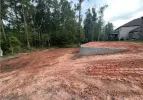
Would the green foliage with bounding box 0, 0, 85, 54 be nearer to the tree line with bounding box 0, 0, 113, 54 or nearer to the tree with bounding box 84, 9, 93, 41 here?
the tree line with bounding box 0, 0, 113, 54

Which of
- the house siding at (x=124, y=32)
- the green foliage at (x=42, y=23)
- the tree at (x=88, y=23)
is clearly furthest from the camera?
the tree at (x=88, y=23)

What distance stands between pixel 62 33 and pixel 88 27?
44.6 ft

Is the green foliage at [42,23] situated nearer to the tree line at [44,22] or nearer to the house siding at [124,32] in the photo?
the tree line at [44,22]

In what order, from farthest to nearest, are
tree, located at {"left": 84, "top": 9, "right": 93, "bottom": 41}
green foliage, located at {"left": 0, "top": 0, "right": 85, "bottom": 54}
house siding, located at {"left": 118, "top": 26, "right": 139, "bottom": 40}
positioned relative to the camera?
tree, located at {"left": 84, "top": 9, "right": 93, "bottom": 41} < house siding, located at {"left": 118, "top": 26, "right": 139, "bottom": 40} < green foliage, located at {"left": 0, "top": 0, "right": 85, "bottom": 54}

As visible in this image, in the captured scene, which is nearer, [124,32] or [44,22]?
[44,22]

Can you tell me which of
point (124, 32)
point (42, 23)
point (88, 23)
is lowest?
point (124, 32)

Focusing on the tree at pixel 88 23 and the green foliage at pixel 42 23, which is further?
the tree at pixel 88 23

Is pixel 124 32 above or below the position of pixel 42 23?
below

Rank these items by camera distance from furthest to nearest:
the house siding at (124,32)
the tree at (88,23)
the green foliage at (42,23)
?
the tree at (88,23) < the house siding at (124,32) < the green foliage at (42,23)

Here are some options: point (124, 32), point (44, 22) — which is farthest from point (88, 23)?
point (44, 22)

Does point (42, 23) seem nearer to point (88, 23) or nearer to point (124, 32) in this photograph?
point (88, 23)

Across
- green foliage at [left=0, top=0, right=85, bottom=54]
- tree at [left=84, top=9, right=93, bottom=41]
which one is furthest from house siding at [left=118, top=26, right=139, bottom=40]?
green foliage at [left=0, top=0, right=85, bottom=54]

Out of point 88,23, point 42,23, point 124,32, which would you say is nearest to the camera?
point 42,23

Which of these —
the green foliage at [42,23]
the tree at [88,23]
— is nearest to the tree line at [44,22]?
the green foliage at [42,23]
